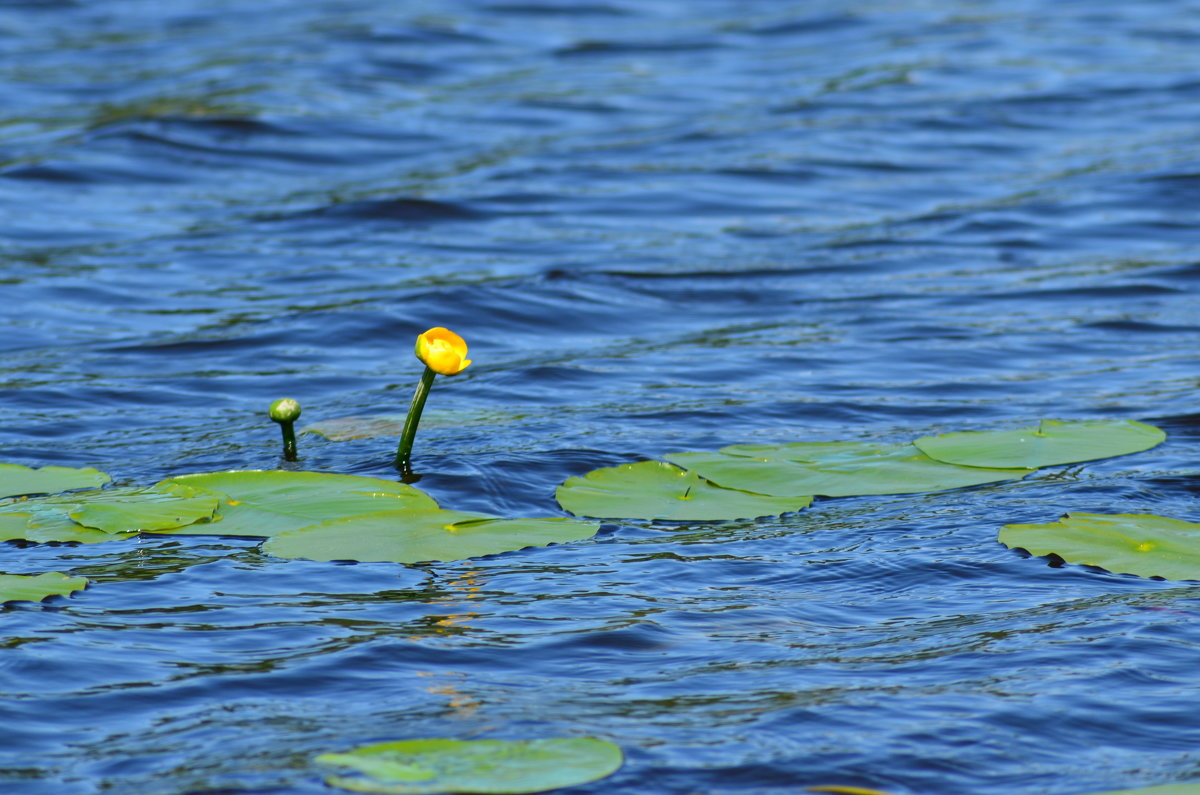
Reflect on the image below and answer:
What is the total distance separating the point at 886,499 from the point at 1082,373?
180 cm

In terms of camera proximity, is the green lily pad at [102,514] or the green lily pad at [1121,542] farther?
the green lily pad at [102,514]

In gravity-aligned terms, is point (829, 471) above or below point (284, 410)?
below

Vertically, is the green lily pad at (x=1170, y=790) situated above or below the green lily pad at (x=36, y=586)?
above

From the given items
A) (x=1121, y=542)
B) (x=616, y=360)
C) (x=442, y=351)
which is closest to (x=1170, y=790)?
(x=1121, y=542)

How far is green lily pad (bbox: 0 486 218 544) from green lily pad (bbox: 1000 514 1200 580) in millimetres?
2019

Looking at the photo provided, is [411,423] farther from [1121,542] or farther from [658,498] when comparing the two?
[1121,542]

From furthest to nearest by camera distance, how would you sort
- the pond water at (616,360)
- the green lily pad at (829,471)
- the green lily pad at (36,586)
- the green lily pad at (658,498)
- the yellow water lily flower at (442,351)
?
the green lily pad at (829,471) → the green lily pad at (658,498) → the yellow water lily flower at (442,351) → the green lily pad at (36,586) → the pond water at (616,360)

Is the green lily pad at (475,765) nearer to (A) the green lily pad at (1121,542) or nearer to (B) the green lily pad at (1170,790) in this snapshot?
(B) the green lily pad at (1170,790)

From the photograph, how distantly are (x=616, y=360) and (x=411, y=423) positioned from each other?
1.93 meters

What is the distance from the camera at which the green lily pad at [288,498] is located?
12.1 feet

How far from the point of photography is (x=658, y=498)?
156 inches

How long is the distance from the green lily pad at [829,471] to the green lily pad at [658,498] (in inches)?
2.3

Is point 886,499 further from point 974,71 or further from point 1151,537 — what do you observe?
point 974,71

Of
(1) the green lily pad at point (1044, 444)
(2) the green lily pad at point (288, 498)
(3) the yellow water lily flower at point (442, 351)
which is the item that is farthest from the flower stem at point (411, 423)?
(1) the green lily pad at point (1044, 444)
